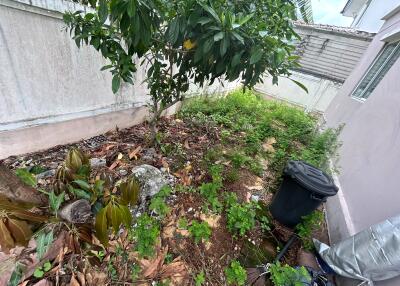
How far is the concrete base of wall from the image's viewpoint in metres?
2.22

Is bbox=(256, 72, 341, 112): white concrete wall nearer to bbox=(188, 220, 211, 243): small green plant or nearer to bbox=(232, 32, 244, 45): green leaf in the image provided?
bbox=(188, 220, 211, 243): small green plant

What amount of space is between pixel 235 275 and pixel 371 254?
1141 millimetres

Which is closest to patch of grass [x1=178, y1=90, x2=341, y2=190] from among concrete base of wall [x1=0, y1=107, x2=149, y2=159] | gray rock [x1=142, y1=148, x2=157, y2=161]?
gray rock [x1=142, y1=148, x2=157, y2=161]

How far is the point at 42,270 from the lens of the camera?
61.2 inches

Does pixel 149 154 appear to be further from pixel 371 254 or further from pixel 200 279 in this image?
pixel 371 254

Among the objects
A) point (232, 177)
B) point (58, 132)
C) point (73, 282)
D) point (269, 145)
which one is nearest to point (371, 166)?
point (232, 177)

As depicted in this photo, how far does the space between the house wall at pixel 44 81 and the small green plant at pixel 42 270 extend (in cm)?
138

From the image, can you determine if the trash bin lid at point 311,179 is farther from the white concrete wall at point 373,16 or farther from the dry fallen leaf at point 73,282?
the white concrete wall at point 373,16

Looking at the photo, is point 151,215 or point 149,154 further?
point 149,154

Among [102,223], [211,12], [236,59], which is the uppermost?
[211,12]

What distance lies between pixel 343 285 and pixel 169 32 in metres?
2.78

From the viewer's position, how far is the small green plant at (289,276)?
5.91 feet

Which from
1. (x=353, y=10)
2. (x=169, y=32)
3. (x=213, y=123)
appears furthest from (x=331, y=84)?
(x=169, y=32)

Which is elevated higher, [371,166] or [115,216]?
[371,166]
